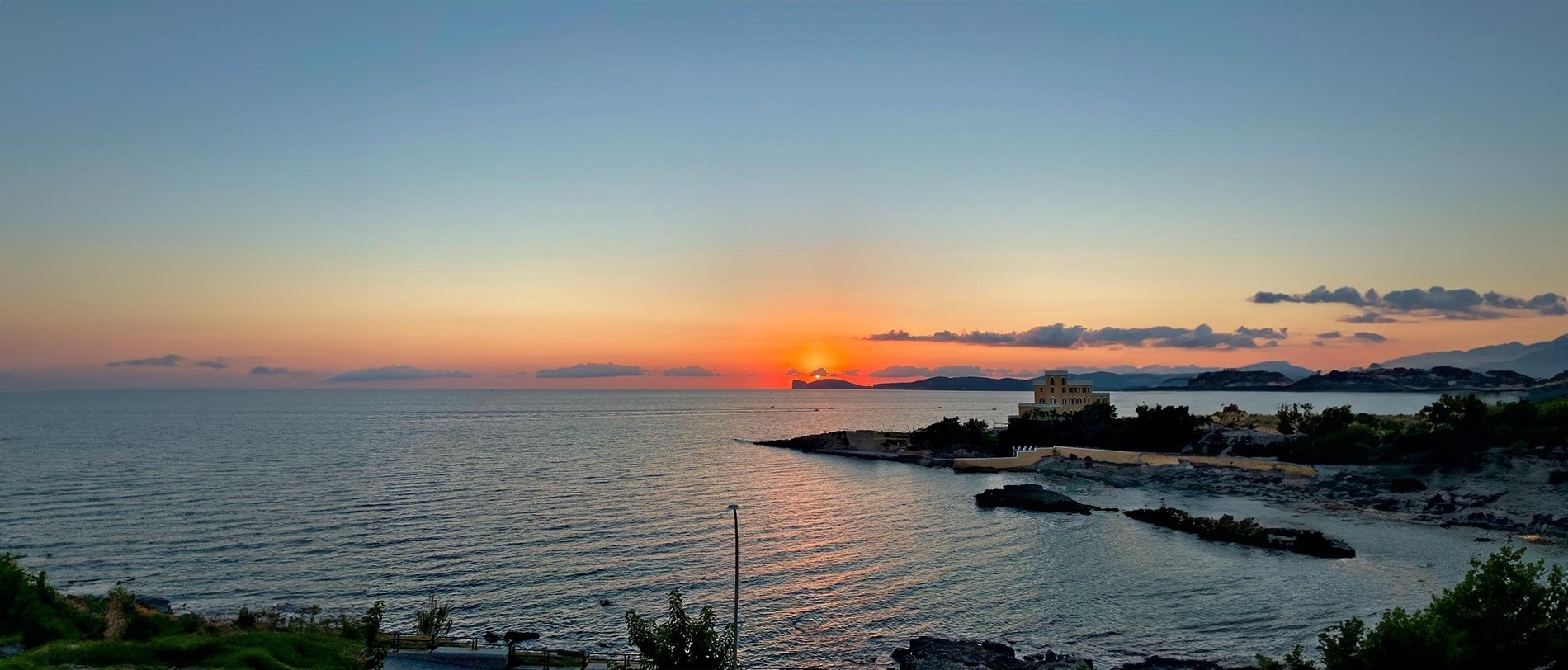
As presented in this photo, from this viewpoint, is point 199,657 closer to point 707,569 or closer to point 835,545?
point 707,569

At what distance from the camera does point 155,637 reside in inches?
1490

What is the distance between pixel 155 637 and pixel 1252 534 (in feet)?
239

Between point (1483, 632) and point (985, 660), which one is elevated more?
point (1483, 632)

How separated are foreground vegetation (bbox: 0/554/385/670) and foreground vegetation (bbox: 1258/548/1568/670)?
39.9m

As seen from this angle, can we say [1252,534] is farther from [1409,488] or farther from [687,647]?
[687,647]

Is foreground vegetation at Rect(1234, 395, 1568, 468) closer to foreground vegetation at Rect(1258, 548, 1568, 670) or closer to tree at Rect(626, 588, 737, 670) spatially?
foreground vegetation at Rect(1258, 548, 1568, 670)

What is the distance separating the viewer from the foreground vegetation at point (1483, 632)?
27031mm

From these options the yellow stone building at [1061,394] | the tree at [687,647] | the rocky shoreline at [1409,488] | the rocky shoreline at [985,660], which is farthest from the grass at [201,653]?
the yellow stone building at [1061,394]

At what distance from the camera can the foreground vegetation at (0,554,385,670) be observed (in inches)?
1371

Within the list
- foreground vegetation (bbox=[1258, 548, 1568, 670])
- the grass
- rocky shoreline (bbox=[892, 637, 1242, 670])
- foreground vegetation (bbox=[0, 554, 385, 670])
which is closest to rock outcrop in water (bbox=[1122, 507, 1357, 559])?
rocky shoreline (bbox=[892, 637, 1242, 670])

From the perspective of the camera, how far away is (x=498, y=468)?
121m

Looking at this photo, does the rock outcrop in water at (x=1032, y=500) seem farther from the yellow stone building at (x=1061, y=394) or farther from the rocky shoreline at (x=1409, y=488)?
the yellow stone building at (x=1061, y=394)

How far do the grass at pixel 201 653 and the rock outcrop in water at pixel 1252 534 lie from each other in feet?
209

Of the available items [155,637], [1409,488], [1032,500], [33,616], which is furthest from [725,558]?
[1409,488]
